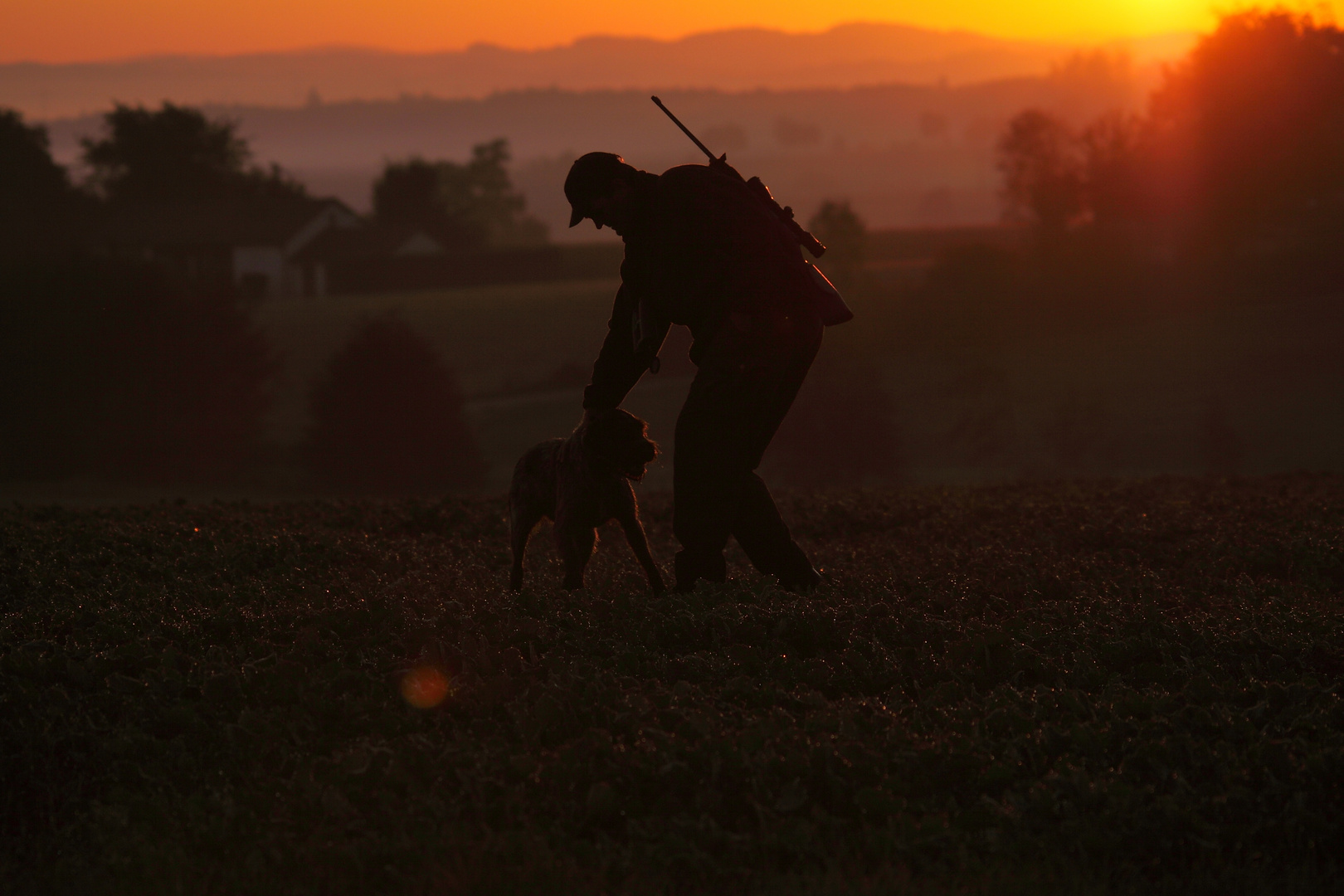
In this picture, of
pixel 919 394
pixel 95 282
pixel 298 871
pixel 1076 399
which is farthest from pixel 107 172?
pixel 298 871

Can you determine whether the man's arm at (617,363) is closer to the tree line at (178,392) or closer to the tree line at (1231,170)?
the tree line at (178,392)

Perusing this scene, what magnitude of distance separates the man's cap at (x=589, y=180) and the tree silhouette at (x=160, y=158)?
91254 mm

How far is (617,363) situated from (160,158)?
3714 inches

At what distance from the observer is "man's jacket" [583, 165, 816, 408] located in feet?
24.4

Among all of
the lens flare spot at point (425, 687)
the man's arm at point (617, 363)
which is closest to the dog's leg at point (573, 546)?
the man's arm at point (617, 363)

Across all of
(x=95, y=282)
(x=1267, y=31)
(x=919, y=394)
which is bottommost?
(x=919, y=394)

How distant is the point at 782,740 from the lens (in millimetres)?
5266

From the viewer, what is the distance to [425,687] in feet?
19.9

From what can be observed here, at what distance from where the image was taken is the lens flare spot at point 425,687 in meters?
5.94

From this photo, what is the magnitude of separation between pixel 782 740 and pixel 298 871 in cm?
193

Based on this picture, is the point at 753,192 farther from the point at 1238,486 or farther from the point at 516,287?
the point at 516,287

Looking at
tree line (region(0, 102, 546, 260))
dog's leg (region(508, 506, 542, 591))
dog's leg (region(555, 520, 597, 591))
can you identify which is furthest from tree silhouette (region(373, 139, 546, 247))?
dog's leg (region(555, 520, 597, 591))

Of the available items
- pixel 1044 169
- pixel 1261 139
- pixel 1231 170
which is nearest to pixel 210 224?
pixel 1044 169

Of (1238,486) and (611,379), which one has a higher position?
(611,379)
